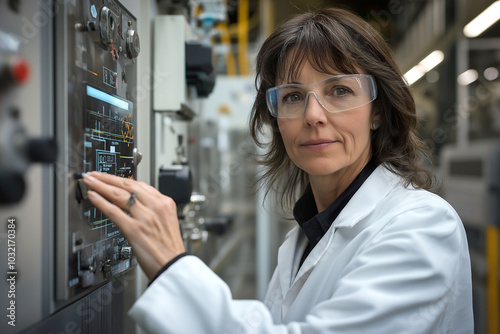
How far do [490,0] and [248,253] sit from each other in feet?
8.20

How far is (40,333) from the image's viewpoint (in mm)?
643

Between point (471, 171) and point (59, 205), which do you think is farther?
point (471, 171)

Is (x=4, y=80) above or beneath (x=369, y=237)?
above

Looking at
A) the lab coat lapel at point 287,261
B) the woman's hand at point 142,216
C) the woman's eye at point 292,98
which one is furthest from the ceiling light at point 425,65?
the woman's hand at point 142,216

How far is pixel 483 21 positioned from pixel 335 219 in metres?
2.11

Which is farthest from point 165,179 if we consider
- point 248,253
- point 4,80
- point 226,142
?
point 248,253

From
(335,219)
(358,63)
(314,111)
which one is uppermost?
(358,63)

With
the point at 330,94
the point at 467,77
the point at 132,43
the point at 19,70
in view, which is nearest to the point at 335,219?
the point at 330,94

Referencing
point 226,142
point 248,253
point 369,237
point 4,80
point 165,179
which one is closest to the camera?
point 4,80

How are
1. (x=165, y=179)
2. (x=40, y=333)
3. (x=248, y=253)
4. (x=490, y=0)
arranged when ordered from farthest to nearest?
(x=248, y=253)
(x=490, y=0)
(x=165, y=179)
(x=40, y=333)

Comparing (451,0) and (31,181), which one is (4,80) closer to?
(31,181)

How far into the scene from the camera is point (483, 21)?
247 cm

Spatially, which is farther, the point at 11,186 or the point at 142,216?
the point at 142,216

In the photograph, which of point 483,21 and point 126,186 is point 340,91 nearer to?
point 126,186
